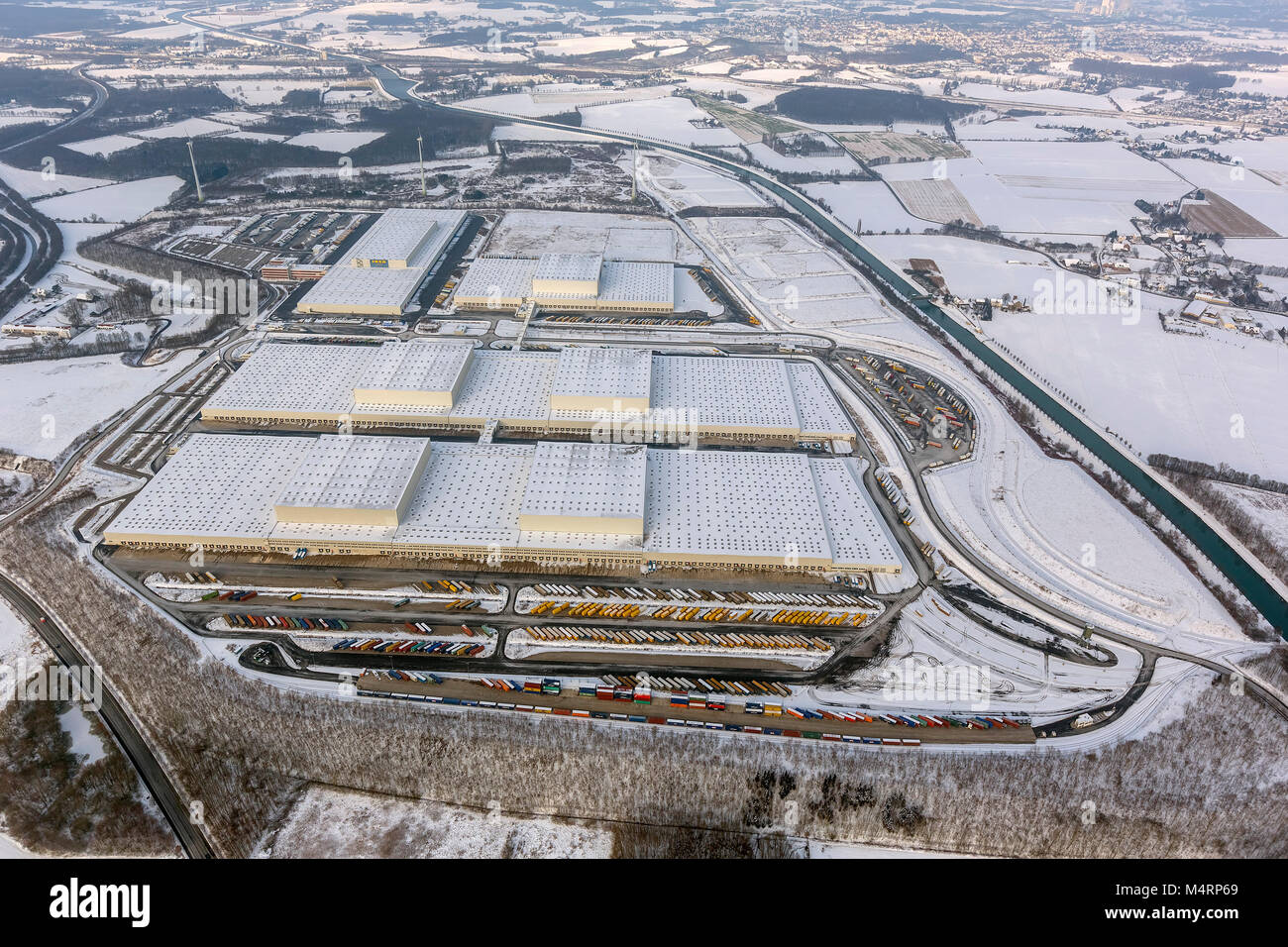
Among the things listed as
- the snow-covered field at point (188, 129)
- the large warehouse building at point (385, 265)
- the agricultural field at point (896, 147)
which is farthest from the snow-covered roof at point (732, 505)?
the snow-covered field at point (188, 129)

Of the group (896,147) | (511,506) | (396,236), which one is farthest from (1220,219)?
(511,506)

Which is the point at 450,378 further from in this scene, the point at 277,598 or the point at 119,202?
the point at 119,202

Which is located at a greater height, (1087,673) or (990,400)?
(990,400)

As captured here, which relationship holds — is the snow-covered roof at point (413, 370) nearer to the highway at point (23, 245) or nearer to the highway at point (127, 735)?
the highway at point (127, 735)

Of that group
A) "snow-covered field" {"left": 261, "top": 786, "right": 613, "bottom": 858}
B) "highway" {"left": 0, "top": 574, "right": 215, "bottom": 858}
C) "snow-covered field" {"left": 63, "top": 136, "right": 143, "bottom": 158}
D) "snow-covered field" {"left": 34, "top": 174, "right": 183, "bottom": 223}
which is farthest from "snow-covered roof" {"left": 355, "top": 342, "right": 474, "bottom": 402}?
"snow-covered field" {"left": 63, "top": 136, "right": 143, "bottom": 158}

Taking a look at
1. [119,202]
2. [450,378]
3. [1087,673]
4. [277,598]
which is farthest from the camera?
[119,202]

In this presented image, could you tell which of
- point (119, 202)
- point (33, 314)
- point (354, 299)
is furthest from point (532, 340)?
point (119, 202)

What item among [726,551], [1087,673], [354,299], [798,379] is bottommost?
[1087,673]
